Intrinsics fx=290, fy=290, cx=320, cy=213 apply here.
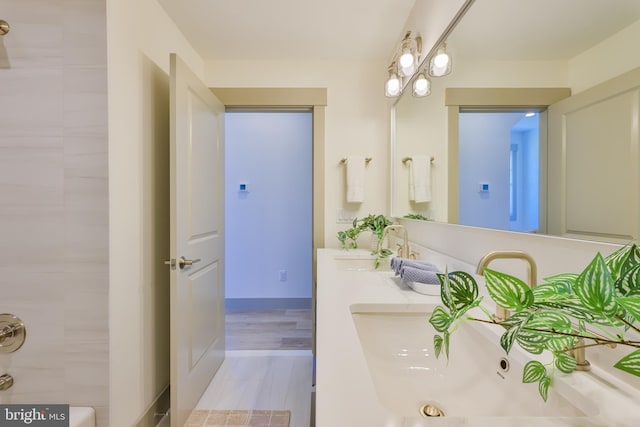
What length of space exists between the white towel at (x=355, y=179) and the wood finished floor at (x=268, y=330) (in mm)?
1313

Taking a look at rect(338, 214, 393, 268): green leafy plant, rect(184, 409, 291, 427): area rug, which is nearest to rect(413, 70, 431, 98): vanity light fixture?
rect(338, 214, 393, 268): green leafy plant

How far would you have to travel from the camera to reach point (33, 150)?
1236mm

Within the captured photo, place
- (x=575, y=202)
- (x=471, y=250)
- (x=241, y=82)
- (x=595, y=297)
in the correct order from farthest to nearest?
1. (x=241, y=82)
2. (x=471, y=250)
3. (x=575, y=202)
4. (x=595, y=297)

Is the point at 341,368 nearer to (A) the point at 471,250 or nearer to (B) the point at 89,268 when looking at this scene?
(A) the point at 471,250

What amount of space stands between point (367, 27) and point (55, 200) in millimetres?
1939

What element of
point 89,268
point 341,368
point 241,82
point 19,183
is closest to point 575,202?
point 341,368

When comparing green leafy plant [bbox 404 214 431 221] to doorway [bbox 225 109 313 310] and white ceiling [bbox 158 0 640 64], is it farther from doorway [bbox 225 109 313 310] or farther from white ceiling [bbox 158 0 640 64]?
doorway [bbox 225 109 313 310]

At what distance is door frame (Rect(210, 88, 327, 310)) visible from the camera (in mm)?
2273

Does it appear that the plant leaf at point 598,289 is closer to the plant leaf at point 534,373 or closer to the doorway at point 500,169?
the plant leaf at point 534,373

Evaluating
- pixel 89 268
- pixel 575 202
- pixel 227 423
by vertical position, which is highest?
pixel 575 202

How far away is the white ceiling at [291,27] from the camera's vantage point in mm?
1680

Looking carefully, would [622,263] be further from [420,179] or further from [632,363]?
[420,179]

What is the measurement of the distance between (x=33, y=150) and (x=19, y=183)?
0.51 ft

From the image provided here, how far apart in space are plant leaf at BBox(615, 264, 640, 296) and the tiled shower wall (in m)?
1.53
